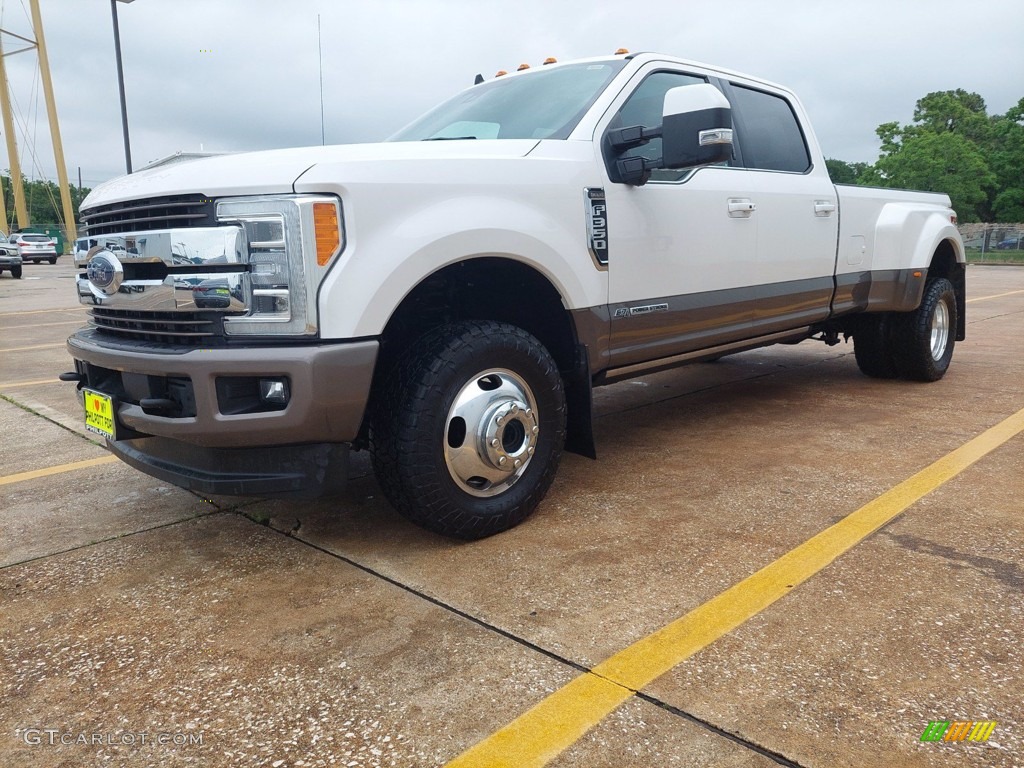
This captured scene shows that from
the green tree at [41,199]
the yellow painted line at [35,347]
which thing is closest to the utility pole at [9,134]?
the green tree at [41,199]

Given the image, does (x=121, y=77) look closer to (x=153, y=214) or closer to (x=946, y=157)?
(x=153, y=214)

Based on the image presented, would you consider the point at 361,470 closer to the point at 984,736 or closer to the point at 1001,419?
the point at 984,736

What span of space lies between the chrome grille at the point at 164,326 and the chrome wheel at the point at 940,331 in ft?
16.5

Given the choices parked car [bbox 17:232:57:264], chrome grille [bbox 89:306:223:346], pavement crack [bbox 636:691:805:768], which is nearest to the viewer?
pavement crack [bbox 636:691:805:768]

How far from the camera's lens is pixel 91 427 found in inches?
120

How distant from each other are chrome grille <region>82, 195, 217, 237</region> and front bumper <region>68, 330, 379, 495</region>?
1.33 ft

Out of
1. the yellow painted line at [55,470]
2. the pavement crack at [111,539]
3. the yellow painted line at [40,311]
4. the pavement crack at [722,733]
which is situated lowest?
the pavement crack at [722,733]

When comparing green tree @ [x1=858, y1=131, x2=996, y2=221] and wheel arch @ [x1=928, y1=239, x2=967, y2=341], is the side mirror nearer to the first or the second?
wheel arch @ [x1=928, y1=239, x2=967, y2=341]

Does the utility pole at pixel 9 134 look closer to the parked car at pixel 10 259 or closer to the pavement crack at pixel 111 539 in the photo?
the parked car at pixel 10 259

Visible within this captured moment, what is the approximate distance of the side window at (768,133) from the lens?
14.0ft

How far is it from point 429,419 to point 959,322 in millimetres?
4920

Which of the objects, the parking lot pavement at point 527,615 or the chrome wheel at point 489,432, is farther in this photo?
the chrome wheel at point 489,432

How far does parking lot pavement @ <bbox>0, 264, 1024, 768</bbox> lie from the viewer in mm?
1835

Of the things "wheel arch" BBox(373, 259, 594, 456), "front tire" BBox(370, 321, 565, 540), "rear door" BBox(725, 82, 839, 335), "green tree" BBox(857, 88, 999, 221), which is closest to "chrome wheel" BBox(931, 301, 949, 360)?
"rear door" BBox(725, 82, 839, 335)
